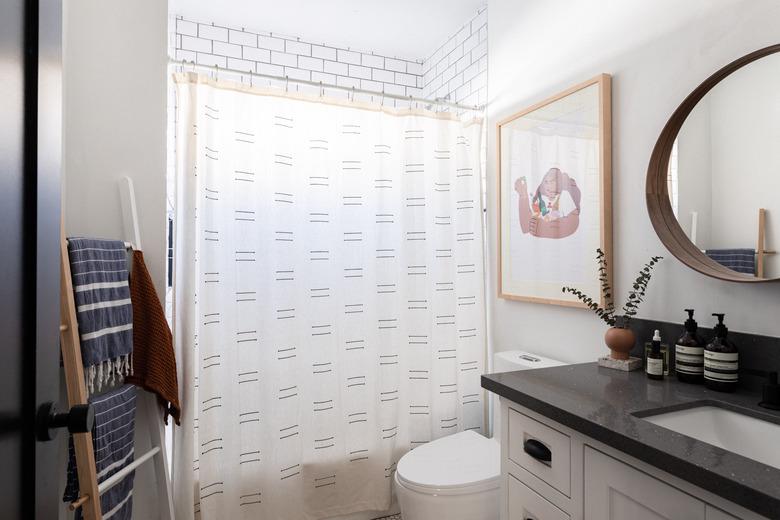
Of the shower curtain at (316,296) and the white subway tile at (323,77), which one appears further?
the white subway tile at (323,77)

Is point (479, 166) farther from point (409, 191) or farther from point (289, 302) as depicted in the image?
point (289, 302)

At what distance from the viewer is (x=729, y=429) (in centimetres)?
109

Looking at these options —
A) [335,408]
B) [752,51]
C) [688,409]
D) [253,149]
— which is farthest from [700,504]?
[253,149]

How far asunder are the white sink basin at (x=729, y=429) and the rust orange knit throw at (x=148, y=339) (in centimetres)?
159

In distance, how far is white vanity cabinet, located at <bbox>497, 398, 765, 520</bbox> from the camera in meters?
0.81

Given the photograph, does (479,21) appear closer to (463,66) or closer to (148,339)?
(463,66)

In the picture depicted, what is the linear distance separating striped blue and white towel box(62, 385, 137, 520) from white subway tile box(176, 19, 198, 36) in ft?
6.65

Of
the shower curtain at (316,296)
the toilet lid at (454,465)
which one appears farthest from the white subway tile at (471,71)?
the toilet lid at (454,465)

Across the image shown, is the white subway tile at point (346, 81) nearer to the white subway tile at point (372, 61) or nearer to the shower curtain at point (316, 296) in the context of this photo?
the white subway tile at point (372, 61)

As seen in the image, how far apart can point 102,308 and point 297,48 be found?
204 cm

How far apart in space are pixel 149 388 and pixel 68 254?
0.57 meters

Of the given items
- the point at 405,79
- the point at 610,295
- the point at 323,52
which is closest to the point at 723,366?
the point at 610,295

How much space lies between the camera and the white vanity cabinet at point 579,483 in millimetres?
815

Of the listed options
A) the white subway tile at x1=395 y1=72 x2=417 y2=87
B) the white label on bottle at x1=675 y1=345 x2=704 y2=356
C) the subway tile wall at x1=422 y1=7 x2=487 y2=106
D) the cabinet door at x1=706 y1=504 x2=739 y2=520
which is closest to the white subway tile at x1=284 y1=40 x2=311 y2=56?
the white subway tile at x1=395 y1=72 x2=417 y2=87
